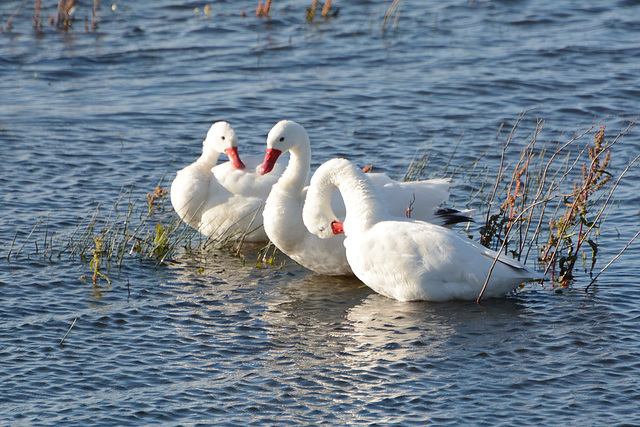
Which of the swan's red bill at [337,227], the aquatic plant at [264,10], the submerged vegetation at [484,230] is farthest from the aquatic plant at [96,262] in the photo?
the aquatic plant at [264,10]

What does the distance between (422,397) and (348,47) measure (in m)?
12.5

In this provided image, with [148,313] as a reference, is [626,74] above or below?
above

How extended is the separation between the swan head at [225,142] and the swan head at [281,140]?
72 centimetres

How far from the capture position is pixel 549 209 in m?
9.96

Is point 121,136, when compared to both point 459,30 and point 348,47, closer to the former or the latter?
point 348,47

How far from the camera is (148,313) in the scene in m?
7.43

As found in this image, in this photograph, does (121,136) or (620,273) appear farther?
(121,136)

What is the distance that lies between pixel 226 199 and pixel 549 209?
3478mm

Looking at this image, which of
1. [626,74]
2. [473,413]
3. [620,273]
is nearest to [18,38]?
[626,74]

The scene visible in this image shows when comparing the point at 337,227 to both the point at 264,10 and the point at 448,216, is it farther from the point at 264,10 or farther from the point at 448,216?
the point at 264,10

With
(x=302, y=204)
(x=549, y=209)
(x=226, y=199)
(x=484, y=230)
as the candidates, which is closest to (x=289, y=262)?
(x=302, y=204)

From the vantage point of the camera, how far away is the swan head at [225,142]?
31.4ft

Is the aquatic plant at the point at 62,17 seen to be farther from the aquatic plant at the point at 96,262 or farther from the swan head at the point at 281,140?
the aquatic plant at the point at 96,262

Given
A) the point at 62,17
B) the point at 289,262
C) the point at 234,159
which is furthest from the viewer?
the point at 62,17
